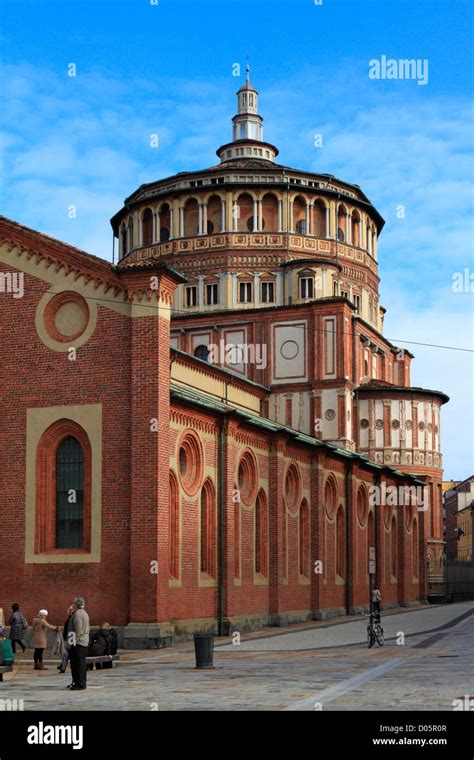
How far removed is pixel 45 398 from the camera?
Answer: 30234 mm

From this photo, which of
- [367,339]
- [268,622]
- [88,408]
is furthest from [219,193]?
[88,408]

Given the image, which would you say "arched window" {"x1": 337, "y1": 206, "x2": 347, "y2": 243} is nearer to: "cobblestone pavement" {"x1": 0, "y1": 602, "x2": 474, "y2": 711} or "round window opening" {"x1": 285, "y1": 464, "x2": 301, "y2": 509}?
"round window opening" {"x1": 285, "y1": 464, "x2": 301, "y2": 509}

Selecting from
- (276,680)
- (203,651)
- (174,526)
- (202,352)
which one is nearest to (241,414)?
(174,526)

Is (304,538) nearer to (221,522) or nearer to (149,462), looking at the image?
(221,522)

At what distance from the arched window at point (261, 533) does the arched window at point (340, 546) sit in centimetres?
964

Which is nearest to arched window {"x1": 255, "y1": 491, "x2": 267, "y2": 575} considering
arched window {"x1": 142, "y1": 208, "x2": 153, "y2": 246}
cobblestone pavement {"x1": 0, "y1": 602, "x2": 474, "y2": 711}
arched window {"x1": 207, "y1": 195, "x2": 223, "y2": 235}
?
cobblestone pavement {"x1": 0, "y1": 602, "x2": 474, "y2": 711}

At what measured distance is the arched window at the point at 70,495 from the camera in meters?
29.8

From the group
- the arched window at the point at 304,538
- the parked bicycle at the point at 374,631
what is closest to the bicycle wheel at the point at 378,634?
the parked bicycle at the point at 374,631

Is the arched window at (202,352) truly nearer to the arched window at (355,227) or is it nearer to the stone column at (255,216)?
the stone column at (255,216)

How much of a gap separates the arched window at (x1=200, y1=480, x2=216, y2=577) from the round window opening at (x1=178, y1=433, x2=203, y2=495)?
92 centimetres

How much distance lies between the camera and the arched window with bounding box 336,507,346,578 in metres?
47.7

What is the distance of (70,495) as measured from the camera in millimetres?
29906

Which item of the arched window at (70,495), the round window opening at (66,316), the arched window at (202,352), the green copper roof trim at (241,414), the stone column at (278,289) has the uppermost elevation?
the stone column at (278,289)

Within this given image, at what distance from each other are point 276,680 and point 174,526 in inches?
470
